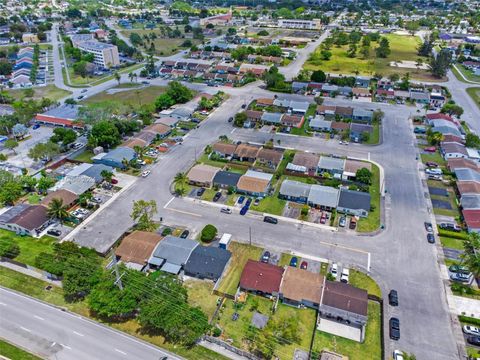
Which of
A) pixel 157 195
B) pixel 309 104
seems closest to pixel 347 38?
pixel 309 104

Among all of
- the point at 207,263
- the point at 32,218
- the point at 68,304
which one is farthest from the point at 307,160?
the point at 32,218

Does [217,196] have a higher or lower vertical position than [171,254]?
lower

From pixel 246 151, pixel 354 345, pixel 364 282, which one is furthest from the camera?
pixel 246 151

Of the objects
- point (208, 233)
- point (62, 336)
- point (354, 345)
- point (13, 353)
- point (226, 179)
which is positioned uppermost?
point (226, 179)

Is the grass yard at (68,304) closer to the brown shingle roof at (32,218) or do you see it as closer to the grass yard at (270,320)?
the grass yard at (270,320)

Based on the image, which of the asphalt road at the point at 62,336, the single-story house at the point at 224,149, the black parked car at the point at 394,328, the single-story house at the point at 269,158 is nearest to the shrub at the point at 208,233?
the asphalt road at the point at 62,336

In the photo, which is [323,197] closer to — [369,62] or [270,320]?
[270,320]
